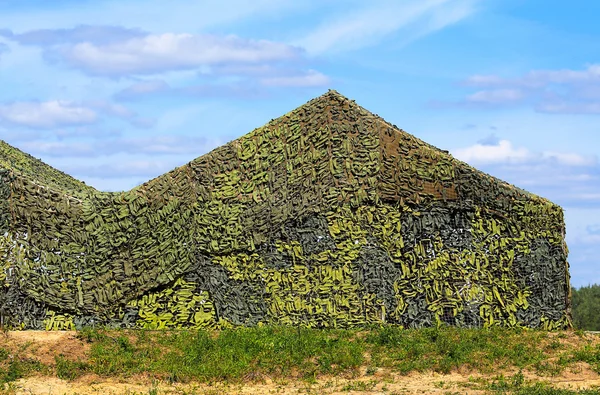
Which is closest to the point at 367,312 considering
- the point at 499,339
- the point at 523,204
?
the point at 499,339

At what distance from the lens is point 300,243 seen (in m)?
17.0

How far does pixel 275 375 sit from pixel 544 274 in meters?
5.75

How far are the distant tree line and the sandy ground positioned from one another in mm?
14306

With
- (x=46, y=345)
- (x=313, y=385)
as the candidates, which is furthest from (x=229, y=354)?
(x=46, y=345)

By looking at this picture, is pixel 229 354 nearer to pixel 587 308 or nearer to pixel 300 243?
pixel 300 243

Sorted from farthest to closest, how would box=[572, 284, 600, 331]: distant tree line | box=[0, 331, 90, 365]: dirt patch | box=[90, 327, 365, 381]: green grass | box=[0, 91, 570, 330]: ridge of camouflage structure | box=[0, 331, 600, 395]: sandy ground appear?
1. box=[572, 284, 600, 331]: distant tree line
2. box=[0, 91, 570, 330]: ridge of camouflage structure
3. box=[0, 331, 90, 365]: dirt patch
4. box=[90, 327, 365, 381]: green grass
5. box=[0, 331, 600, 395]: sandy ground

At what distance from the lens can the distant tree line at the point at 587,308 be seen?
29859 millimetres

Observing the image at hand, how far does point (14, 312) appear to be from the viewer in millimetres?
17125

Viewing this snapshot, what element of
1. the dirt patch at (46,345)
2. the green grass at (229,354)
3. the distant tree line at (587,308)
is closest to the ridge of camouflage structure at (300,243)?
the green grass at (229,354)

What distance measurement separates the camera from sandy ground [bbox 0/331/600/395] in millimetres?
13578

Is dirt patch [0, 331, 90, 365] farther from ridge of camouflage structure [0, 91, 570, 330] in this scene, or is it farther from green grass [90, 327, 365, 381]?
ridge of camouflage structure [0, 91, 570, 330]

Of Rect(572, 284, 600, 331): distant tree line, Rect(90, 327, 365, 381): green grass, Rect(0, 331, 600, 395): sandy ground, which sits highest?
Rect(572, 284, 600, 331): distant tree line

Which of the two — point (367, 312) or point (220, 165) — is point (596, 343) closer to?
point (367, 312)

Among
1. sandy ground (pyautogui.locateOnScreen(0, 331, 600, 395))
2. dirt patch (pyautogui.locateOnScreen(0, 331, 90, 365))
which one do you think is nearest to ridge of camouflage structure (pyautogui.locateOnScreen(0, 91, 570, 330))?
dirt patch (pyautogui.locateOnScreen(0, 331, 90, 365))
